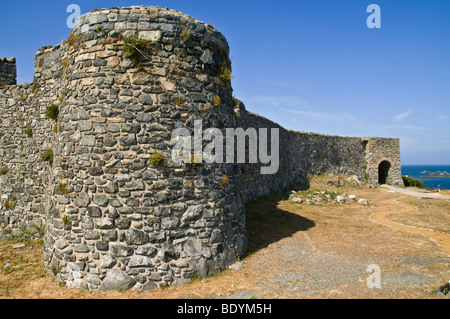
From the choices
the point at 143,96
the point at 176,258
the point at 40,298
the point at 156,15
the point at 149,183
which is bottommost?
the point at 40,298

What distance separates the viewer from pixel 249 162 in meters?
15.5

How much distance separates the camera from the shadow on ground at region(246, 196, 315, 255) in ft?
29.7

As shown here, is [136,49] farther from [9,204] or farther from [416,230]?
A: [416,230]

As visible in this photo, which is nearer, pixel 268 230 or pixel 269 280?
pixel 269 280

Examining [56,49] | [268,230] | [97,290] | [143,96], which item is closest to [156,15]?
[143,96]

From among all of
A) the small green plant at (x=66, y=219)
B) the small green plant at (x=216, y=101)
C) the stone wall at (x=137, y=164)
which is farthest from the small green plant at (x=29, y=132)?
the small green plant at (x=216, y=101)

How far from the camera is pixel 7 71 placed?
1089 centimetres

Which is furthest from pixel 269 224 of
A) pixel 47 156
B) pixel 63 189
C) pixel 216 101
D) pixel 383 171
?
pixel 383 171

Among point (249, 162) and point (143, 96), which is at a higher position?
point (143, 96)

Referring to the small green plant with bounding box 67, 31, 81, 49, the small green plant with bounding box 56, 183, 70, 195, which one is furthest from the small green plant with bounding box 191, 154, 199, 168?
the small green plant with bounding box 67, 31, 81, 49
